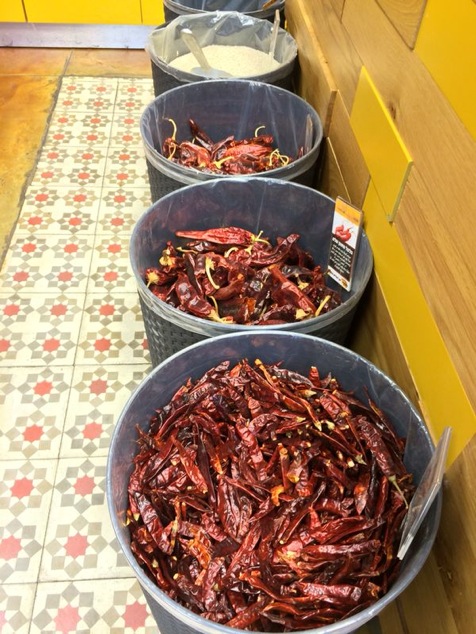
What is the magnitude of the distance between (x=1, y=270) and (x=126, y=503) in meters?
1.39

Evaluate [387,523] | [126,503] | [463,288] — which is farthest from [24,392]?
[463,288]

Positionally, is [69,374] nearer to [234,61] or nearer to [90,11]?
[234,61]

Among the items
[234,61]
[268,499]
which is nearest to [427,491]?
[268,499]

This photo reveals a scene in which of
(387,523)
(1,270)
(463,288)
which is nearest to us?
(463,288)

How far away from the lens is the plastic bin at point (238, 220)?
1402 millimetres

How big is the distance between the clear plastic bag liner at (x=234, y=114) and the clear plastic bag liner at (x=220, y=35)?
0.31m

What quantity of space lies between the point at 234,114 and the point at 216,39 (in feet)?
2.00

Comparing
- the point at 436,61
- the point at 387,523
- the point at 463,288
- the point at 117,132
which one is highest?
the point at 436,61

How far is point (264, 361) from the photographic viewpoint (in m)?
1.28

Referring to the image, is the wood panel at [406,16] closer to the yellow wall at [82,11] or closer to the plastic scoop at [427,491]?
the plastic scoop at [427,491]

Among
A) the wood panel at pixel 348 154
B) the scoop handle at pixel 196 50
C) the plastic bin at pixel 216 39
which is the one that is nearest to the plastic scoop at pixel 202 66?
the scoop handle at pixel 196 50

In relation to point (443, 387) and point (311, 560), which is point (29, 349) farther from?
point (443, 387)

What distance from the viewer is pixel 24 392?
1.79 m

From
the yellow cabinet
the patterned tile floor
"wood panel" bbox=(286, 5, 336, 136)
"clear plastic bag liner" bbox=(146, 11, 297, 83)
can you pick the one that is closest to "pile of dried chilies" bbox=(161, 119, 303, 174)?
"wood panel" bbox=(286, 5, 336, 136)
